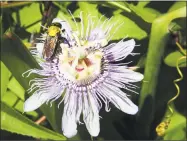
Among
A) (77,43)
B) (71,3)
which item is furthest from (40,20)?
(77,43)

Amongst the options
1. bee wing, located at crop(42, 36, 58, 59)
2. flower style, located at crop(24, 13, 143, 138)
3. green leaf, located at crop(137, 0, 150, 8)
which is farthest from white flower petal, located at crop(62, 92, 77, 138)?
green leaf, located at crop(137, 0, 150, 8)

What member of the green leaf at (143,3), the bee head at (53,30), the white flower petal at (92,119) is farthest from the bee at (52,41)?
the green leaf at (143,3)

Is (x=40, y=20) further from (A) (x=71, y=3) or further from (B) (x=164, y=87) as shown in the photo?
(B) (x=164, y=87)

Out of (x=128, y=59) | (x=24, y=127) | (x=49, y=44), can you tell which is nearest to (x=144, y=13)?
(x=128, y=59)

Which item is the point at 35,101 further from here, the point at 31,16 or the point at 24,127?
the point at 31,16

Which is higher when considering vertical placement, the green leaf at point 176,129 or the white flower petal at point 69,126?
the white flower petal at point 69,126

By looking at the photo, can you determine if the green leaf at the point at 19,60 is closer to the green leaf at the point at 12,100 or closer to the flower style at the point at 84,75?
the flower style at the point at 84,75
